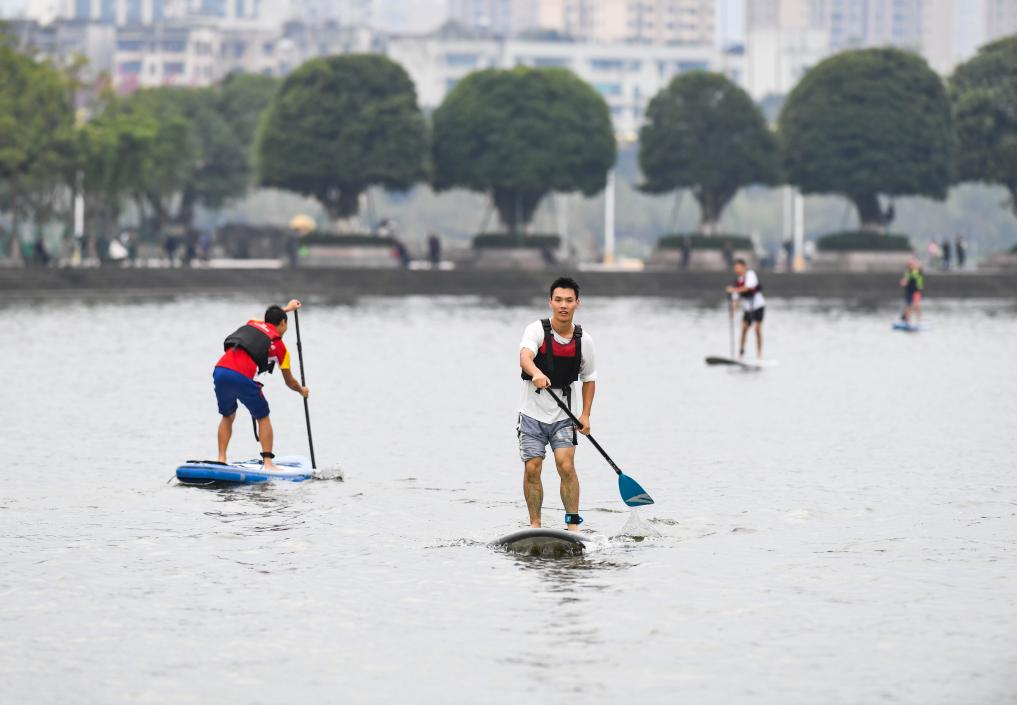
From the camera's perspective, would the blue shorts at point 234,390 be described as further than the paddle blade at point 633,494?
Yes

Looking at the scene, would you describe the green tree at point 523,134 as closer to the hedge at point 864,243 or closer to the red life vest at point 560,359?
the hedge at point 864,243

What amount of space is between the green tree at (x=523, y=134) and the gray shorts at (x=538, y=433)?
7437cm

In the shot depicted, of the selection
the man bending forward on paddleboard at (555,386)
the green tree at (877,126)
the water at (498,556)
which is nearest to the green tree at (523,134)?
the green tree at (877,126)

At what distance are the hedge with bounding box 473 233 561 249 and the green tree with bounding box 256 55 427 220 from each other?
13.5ft

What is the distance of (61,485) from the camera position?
16.7 metres

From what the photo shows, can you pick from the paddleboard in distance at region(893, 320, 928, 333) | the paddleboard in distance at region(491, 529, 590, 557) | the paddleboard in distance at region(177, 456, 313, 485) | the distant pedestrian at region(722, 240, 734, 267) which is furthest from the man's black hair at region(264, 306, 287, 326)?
the distant pedestrian at region(722, 240, 734, 267)

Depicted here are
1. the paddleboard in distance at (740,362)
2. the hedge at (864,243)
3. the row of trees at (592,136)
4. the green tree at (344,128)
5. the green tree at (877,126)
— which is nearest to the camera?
the paddleboard in distance at (740,362)

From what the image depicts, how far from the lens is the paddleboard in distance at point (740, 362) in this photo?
1305 inches

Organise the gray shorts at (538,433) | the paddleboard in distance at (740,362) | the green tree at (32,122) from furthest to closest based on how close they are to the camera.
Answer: the green tree at (32,122), the paddleboard in distance at (740,362), the gray shorts at (538,433)

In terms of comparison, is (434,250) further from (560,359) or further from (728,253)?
(560,359)

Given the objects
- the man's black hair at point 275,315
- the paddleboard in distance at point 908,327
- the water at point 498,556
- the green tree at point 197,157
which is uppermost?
the green tree at point 197,157

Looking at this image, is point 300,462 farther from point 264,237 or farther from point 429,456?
point 264,237

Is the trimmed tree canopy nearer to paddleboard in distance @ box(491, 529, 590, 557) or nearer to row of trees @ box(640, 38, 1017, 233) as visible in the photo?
row of trees @ box(640, 38, 1017, 233)

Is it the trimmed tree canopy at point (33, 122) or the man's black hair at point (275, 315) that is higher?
the trimmed tree canopy at point (33, 122)
